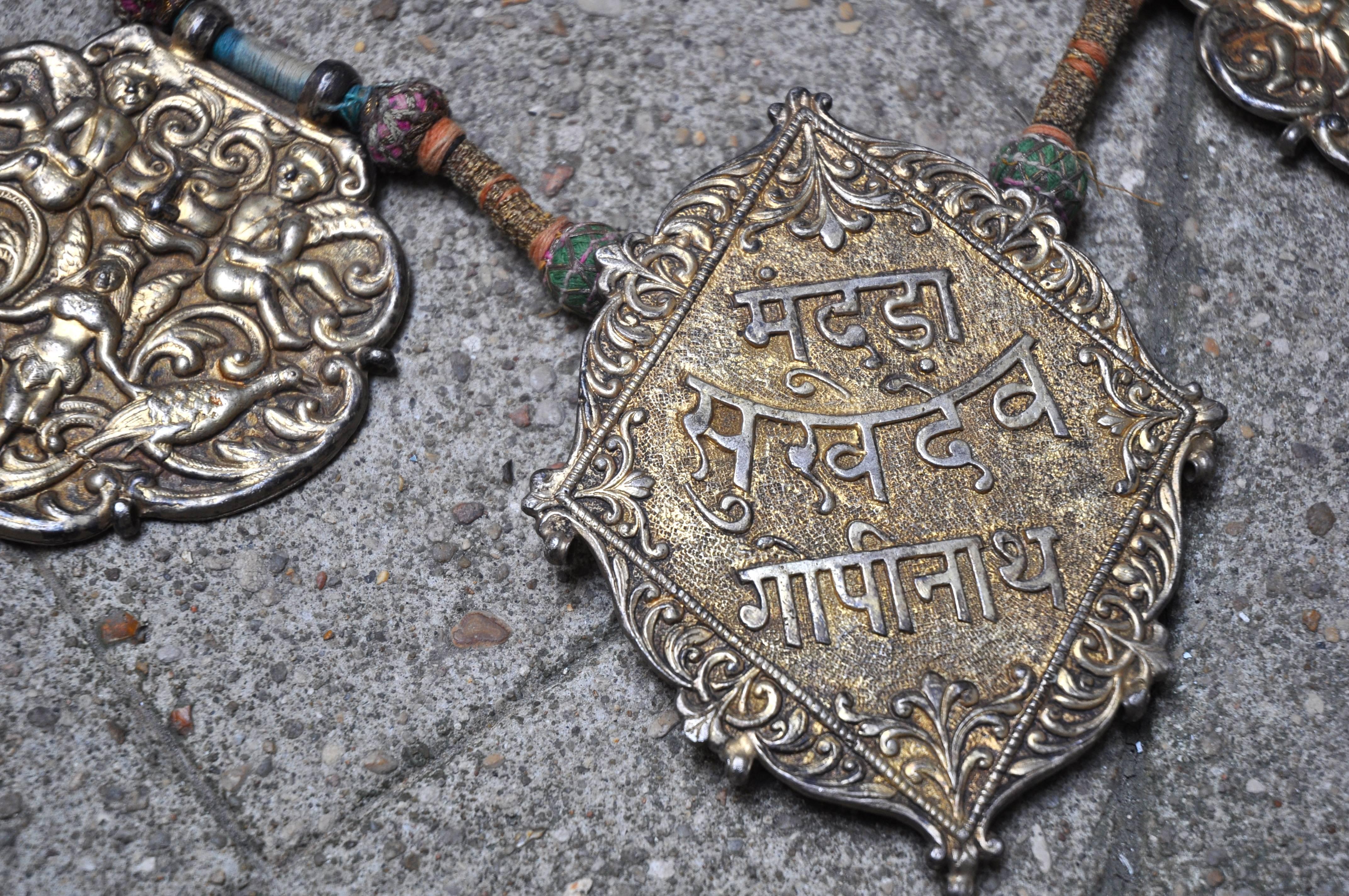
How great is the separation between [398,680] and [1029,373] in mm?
1075

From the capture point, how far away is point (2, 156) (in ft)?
6.15

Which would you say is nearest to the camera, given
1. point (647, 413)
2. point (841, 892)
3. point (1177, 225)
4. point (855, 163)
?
point (841, 892)

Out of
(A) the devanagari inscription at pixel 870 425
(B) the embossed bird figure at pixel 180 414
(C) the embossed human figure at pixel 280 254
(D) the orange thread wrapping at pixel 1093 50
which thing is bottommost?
(B) the embossed bird figure at pixel 180 414

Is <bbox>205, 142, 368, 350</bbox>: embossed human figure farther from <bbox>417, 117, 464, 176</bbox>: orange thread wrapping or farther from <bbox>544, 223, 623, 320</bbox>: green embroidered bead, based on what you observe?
<bbox>544, 223, 623, 320</bbox>: green embroidered bead

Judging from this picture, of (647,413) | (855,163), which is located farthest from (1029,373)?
(647,413)

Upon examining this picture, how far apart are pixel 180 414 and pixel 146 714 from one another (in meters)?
0.46

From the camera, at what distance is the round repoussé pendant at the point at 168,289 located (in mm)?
1707

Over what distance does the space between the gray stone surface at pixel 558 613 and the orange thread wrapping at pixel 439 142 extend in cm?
11

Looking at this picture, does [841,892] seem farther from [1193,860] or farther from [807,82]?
[807,82]

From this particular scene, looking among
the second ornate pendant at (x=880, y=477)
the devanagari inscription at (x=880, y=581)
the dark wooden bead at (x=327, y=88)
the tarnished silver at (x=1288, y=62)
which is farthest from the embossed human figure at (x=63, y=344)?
the tarnished silver at (x=1288, y=62)

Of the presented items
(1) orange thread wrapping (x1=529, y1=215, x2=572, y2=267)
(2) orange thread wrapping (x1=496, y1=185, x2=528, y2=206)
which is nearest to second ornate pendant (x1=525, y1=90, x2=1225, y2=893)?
(1) orange thread wrapping (x1=529, y1=215, x2=572, y2=267)

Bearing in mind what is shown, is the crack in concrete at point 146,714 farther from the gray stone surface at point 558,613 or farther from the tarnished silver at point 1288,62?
the tarnished silver at point 1288,62

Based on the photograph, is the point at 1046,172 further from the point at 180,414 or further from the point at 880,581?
the point at 180,414

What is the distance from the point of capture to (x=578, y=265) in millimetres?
1777
